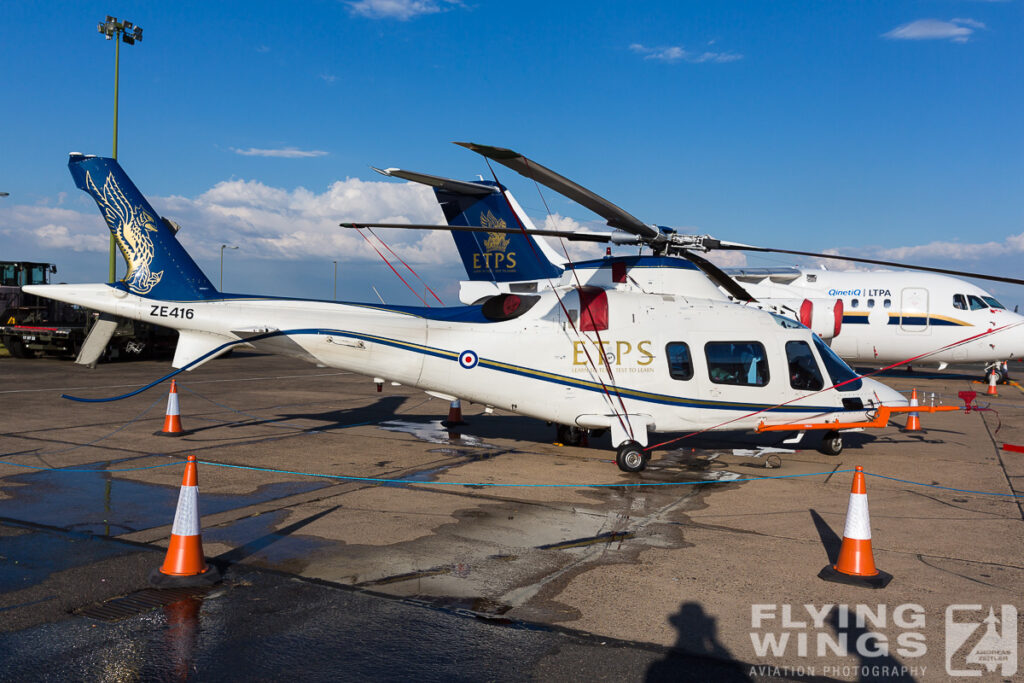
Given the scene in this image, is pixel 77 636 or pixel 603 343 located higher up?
pixel 603 343

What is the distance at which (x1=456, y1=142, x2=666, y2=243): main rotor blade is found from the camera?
291 inches

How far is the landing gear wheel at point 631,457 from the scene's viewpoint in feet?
34.2

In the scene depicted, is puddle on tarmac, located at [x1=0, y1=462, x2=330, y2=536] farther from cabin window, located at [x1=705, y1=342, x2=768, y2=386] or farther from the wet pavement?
cabin window, located at [x1=705, y1=342, x2=768, y2=386]

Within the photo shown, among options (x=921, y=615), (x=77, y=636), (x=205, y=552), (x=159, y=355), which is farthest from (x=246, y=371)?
(x=921, y=615)

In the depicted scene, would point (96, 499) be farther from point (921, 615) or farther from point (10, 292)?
point (10, 292)

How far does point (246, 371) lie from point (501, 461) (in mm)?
18679

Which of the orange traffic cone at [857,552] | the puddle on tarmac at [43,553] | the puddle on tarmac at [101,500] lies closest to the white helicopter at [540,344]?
the puddle on tarmac at [101,500]

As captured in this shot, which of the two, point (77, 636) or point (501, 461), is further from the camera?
point (501, 461)

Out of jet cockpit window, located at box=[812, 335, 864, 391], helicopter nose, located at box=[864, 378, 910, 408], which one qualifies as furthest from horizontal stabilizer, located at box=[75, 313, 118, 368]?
helicopter nose, located at box=[864, 378, 910, 408]

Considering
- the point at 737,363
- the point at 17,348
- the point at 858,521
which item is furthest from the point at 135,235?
the point at 17,348

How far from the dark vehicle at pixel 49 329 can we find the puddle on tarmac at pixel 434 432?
16.4m

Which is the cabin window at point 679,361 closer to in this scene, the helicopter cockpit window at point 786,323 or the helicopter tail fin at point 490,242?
the helicopter cockpit window at point 786,323

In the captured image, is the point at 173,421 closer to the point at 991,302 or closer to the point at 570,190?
the point at 570,190

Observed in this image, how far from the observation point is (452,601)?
5602 mm
